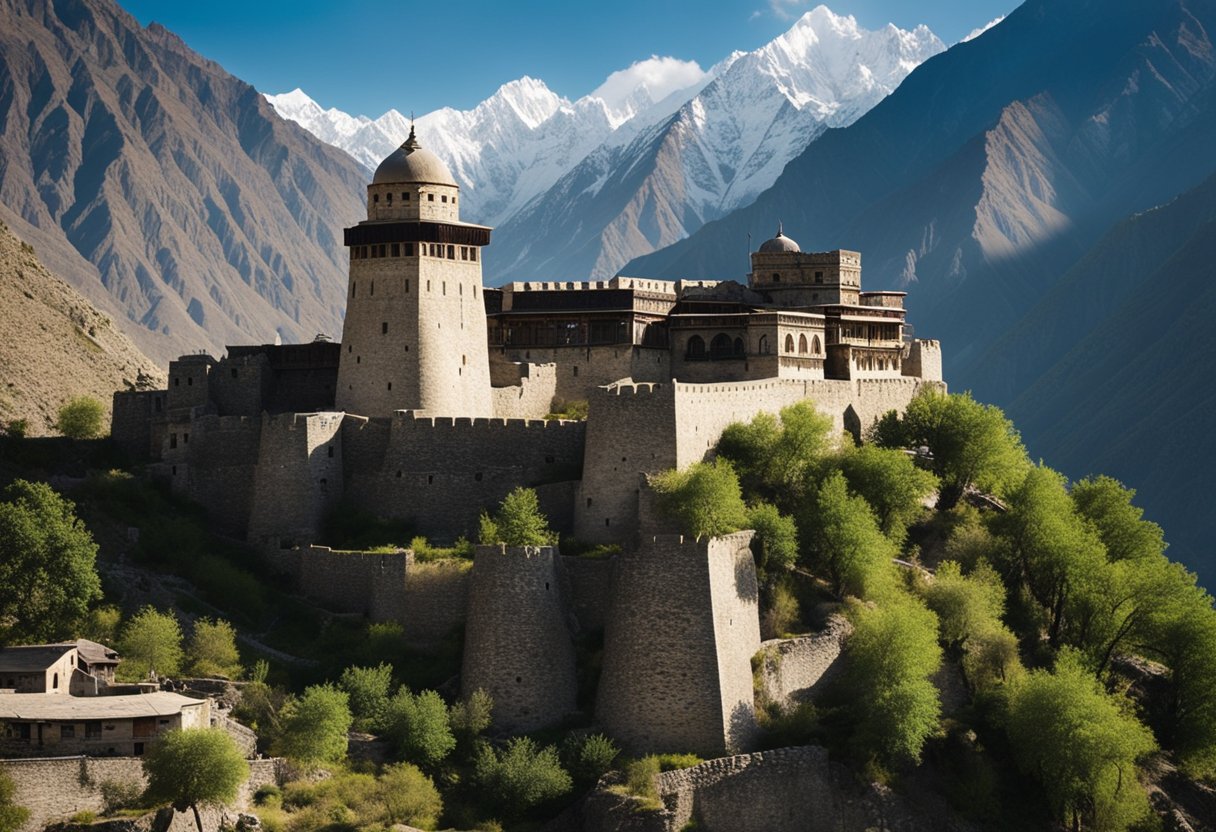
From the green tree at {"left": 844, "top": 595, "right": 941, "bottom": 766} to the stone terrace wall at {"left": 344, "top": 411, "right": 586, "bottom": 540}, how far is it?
12834 mm

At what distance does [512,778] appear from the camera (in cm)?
5850

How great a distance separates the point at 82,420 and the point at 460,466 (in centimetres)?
1928

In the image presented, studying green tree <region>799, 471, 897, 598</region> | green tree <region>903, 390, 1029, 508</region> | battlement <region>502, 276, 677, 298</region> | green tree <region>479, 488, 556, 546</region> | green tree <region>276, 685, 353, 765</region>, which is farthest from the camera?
battlement <region>502, 276, 677, 298</region>

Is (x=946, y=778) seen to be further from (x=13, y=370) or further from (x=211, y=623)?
(x=13, y=370)

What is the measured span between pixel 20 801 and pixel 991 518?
40.1 m

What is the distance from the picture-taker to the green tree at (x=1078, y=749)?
63812 mm

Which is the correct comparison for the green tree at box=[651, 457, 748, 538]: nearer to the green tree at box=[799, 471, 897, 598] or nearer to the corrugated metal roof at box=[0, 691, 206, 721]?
the green tree at box=[799, 471, 897, 598]

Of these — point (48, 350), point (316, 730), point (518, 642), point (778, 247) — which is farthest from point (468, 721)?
point (48, 350)

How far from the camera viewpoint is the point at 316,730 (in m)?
58.2

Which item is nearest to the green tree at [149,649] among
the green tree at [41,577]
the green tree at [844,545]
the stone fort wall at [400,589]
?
the green tree at [41,577]

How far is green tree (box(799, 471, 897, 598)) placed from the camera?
67.6 m

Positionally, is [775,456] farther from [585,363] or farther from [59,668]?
[59,668]

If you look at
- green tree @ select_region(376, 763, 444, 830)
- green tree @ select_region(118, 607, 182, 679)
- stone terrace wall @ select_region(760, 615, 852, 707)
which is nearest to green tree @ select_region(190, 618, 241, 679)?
green tree @ select_region(118, 607, 182, 679)

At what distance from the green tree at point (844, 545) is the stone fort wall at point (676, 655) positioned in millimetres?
6312
